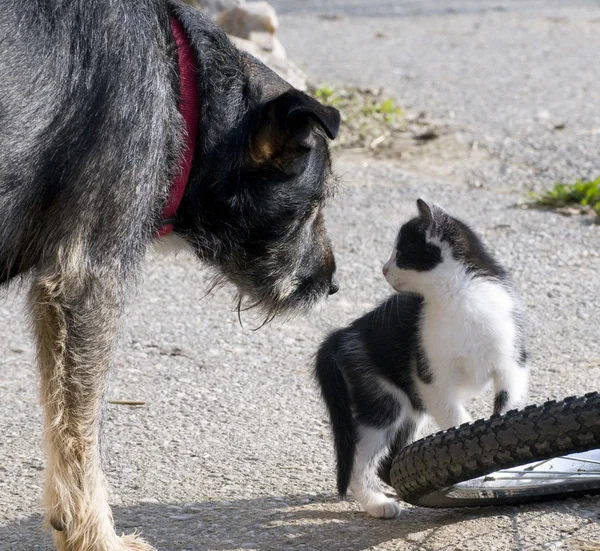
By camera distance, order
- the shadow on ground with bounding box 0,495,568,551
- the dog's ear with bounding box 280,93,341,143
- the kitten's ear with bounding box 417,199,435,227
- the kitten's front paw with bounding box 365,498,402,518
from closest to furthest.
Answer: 1. the dog's ear with bounding box 280,93,341,143
2. the shadow on ground with bounding box 0,495,568,551
3. the kitten's front paw with bounding box 365,498,402,518
4. the kitten's ear with bounding box 417,199,435,227

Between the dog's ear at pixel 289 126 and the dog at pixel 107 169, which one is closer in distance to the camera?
the dog at pixel 107 169

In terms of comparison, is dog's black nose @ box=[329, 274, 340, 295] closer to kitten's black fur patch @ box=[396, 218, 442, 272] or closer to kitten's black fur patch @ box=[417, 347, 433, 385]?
kitten's black fur patch @ box=[396, 218, 442, 272]

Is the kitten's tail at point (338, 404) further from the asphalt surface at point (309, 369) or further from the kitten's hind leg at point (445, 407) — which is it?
the kitten's hind leg at point (445, 407)

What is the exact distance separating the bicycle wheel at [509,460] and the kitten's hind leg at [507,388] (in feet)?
0.90

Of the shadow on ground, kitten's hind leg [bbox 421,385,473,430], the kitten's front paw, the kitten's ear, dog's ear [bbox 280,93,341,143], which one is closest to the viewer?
dog's ear [bbox 280,93,341,143]

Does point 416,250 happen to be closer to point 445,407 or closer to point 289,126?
point 445,407

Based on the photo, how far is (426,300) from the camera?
4117 mm

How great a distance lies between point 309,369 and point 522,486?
1546 millimetres

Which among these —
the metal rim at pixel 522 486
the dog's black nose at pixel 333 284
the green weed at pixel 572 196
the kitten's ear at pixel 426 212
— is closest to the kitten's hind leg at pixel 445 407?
the metal rim at pixel 522 486

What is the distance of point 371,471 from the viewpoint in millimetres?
3832

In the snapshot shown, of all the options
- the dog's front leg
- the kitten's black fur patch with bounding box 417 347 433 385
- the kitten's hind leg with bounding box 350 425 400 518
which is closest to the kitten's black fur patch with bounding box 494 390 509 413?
the kitten's black fur patch with bounding box 417 347 433 385

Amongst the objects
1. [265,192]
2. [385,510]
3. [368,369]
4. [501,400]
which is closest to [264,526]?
[385,510]

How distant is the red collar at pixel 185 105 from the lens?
136 inches

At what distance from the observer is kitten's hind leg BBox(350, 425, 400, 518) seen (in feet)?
12.2
